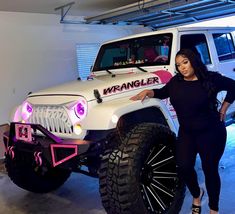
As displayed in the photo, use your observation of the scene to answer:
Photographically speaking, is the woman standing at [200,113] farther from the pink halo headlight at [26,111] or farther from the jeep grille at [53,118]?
the pink halo headlight at [26,111]

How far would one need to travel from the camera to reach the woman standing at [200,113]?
2586 mm

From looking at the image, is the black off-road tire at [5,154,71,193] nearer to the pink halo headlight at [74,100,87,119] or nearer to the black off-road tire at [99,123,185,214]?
the pink halo headlight at [74,100,87,119]

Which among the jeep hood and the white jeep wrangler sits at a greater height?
the jeep hood

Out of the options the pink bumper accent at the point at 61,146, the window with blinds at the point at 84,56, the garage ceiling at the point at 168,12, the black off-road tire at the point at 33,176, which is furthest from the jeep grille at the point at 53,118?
the window with blinds at the point at 84,56

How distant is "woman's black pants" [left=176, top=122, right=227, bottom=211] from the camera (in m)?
2.61

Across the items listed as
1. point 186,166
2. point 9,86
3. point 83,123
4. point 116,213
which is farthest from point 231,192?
point 9,86

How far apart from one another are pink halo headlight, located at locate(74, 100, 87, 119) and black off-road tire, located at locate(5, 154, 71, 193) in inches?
31.0

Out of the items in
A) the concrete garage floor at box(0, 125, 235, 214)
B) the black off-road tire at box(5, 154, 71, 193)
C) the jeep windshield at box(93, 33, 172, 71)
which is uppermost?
the jeep windshield at box(93, 33, 172, 71)

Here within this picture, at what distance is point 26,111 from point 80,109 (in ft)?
2.55

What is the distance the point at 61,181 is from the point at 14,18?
3.42 m

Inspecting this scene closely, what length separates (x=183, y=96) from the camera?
2.62 m

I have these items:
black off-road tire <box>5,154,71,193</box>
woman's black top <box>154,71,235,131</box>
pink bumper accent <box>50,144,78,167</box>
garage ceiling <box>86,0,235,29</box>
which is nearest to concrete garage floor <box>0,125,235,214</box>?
black off-road tire <box>5,154,71,193</box>

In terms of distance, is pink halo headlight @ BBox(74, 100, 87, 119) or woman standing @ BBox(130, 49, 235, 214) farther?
pink halo headlight @ BBox(74, 100, 87, 119)

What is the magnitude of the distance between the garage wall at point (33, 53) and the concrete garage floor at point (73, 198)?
222cm
